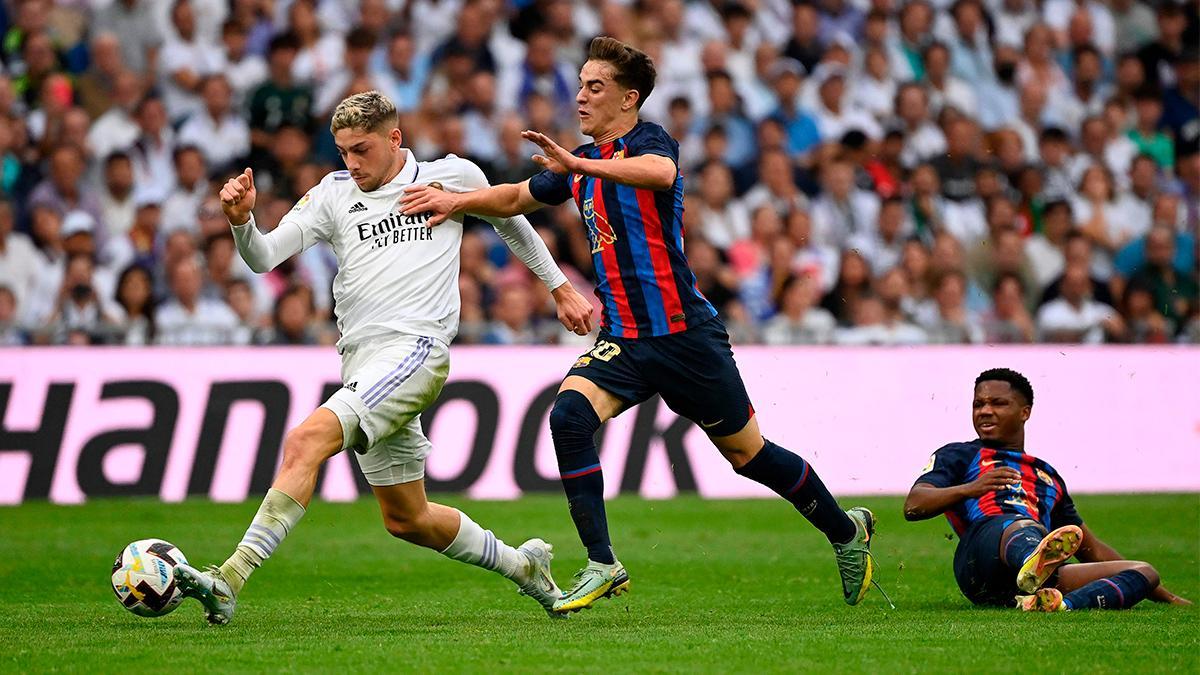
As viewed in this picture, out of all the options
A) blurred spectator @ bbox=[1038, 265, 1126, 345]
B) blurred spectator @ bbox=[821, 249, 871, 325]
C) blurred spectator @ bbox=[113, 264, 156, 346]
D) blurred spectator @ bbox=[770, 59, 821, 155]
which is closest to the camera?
blurred spectator @ bbox=[113, 264, 156, 346]

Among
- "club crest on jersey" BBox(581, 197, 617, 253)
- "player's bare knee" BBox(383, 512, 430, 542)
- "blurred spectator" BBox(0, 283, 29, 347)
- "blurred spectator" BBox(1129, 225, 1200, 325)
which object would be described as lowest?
"blurred spectator" BBox(0, 283, 29, 347)

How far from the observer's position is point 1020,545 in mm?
7840

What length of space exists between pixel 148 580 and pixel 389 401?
126 cm

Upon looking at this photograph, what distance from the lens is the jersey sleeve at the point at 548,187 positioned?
782 centimetres

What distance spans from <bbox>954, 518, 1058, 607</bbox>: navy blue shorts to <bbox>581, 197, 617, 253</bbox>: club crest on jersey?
2224 mm

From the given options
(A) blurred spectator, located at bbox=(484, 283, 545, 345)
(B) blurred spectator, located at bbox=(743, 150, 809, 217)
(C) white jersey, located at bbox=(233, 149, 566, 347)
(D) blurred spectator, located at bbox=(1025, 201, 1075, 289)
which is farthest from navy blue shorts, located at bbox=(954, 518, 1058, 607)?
(D) blurred spectator, located at bbox=(1025, 201, 1075, 289)

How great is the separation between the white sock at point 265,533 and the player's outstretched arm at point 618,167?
178 cm

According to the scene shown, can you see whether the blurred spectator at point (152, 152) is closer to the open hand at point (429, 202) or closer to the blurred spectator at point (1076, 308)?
the blurred spectator at point (1076, 308)

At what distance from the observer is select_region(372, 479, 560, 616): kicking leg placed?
781 cm

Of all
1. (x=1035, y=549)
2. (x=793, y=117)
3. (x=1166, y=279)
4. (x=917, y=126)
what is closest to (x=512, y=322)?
(x=793, y=117)

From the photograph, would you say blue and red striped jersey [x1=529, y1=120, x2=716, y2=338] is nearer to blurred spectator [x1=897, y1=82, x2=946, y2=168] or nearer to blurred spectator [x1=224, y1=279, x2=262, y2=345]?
blurred spectator [x1=224, y1=279, x2=262, y2=345]

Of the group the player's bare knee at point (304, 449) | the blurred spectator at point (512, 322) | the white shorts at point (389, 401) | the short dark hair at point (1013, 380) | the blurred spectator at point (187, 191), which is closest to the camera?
the player's bare knee at point (304, 449)

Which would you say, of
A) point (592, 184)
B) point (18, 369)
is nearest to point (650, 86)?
point (592, 184)

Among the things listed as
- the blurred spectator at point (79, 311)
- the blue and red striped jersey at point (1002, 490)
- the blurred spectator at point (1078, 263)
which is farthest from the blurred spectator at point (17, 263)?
the blue and red striped jersey at point (1002, 490)
